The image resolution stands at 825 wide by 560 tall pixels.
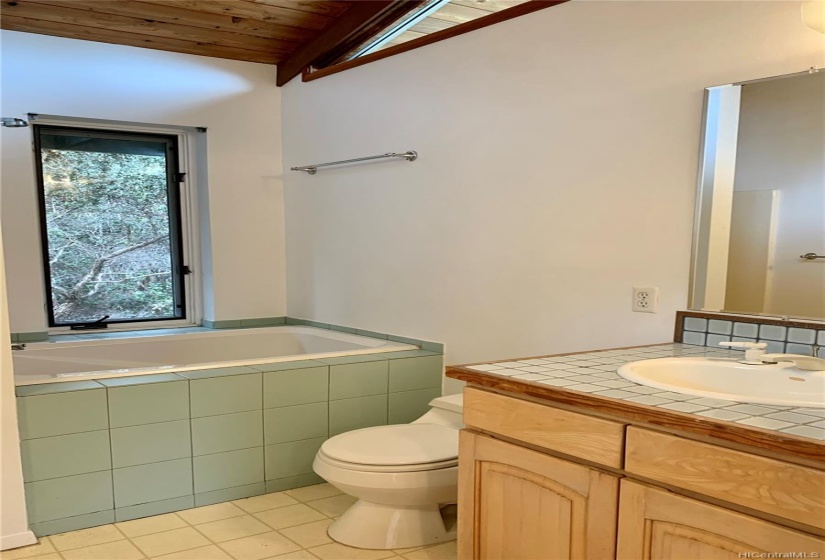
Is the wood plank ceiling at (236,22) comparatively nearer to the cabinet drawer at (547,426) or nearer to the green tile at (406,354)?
the green tile at (406,354)

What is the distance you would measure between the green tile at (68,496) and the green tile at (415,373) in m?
1.19

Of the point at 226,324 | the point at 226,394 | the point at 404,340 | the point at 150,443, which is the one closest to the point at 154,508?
the point at 150,443

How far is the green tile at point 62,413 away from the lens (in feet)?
6.97

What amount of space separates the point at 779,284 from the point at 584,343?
69cm

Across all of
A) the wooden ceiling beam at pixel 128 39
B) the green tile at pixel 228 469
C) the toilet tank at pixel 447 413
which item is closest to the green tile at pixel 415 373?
the toilet tank at pixel 447 413

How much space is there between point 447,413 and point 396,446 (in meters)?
0.34

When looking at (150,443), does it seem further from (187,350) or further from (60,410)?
(187,350)

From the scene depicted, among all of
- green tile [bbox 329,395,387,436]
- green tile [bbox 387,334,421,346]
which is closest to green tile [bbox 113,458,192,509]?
green tile [bbox 329,395,387,436]

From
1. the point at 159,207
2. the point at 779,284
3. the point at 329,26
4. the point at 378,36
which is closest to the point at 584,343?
the point at 779,284

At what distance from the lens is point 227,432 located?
2498 mm

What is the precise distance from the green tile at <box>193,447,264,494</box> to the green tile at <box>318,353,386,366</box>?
1.46 ft

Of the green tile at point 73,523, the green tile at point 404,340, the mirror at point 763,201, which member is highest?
the mirror at point 763,201

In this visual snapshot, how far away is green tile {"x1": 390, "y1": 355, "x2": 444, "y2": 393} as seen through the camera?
2.87 m

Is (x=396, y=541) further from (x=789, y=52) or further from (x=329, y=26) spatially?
(x=329, y=26)
